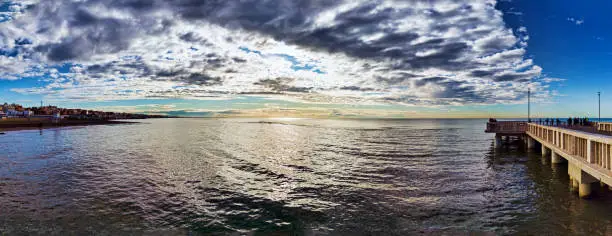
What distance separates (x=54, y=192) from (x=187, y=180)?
629 cm

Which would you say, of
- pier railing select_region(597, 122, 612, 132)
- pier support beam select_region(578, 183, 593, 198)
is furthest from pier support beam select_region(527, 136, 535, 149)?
pier support beam select_region(578, 183, 593, 198)

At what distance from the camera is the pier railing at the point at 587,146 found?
38.0 feet

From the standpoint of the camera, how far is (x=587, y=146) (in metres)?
13.5

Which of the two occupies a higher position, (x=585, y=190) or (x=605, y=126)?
(x=605, y=126)

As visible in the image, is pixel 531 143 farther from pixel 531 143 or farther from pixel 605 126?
pixel 605 126

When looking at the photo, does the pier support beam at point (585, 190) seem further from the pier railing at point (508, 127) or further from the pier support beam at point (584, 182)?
the pier railing at point (508, 127)

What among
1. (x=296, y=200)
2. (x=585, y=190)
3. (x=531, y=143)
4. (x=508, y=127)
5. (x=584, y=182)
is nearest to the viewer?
(x=584, y=182)

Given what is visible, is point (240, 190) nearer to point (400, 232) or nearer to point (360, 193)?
point (360, 193)

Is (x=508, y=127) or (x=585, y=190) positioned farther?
(x=508, y=127)

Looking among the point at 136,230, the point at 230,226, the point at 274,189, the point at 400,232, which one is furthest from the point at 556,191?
the point at 136,230

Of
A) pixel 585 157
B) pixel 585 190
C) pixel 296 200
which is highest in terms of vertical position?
pixel 585 157

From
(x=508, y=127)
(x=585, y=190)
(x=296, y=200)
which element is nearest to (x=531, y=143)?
(x=508, y=127)

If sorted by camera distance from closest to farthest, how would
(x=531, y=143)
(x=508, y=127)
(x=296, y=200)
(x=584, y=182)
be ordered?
(x=584, y=182) < (x=296, y=200) < (x=531, y=143) < (x=508, y=127)

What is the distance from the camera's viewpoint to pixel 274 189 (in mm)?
16578
